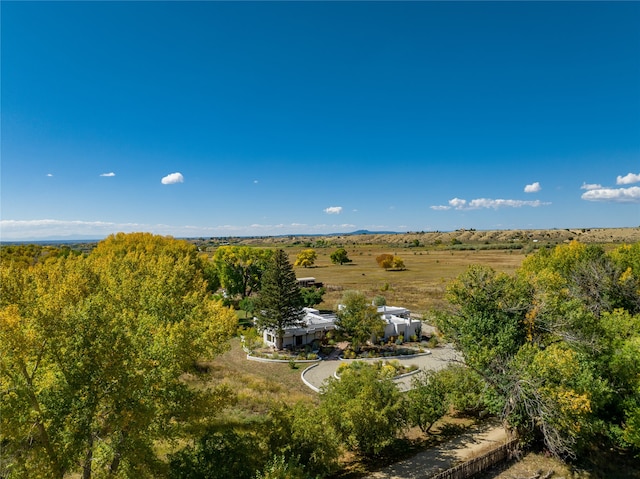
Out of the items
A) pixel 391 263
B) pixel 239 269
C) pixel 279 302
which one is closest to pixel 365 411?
pixel 279 302

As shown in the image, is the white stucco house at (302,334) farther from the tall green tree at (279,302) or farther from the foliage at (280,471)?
the foliage at (280,471)

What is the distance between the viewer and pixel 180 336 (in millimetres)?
13656

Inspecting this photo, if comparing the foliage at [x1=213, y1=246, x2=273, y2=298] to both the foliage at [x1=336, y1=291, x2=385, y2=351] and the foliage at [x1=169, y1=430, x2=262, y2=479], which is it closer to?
the foliage at [x1=336, y1=291, x2=385, y2=351]

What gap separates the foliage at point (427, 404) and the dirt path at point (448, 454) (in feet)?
4.90

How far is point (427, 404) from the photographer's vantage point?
2177cm

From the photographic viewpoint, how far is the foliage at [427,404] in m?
21.2

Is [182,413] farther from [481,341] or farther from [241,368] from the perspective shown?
[241,368]

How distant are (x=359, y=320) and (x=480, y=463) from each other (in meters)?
21.1

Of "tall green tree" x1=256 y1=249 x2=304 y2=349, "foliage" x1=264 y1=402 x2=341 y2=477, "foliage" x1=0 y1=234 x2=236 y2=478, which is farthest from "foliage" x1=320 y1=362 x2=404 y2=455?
"tall green tree" x1=256 y1=249 x2=304 y2=349

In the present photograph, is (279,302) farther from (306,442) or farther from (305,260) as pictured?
(305,260)

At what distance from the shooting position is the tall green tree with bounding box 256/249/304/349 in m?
39.5

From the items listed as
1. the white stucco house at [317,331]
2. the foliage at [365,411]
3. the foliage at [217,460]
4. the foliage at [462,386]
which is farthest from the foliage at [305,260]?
the foliage at [217,460]

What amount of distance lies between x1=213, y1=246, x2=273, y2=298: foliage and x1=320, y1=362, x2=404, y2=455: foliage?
137 ft

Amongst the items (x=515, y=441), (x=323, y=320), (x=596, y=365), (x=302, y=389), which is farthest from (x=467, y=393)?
(x=323, y=320)
